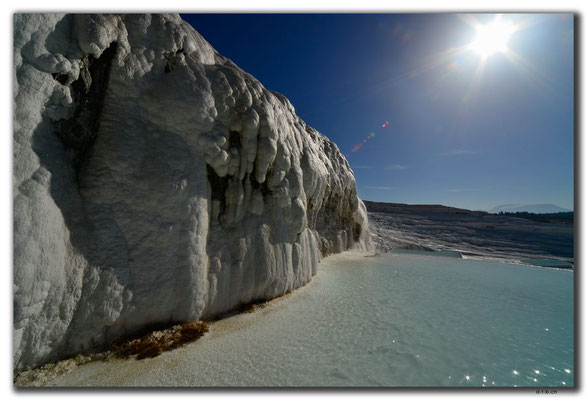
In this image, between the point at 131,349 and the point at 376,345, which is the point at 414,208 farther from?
the point at 131,349

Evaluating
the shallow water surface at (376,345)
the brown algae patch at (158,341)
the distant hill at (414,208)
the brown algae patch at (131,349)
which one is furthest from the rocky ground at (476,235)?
the brown algae patch at (131,349)

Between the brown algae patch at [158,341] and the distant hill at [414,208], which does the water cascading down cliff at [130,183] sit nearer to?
the brown algae patch at [158,341]

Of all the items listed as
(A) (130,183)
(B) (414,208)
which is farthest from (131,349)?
(B) (414,208)

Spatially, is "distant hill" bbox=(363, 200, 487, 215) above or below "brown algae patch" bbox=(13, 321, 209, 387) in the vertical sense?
above

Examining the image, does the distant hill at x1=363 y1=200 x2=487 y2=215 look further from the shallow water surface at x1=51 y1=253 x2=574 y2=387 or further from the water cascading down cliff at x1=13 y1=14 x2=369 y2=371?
the water cascading down cliff at x1=13 y1=14 x2=369 y2=371

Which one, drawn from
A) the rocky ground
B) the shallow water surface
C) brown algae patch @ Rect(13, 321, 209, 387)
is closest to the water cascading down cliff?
brown algae patch @ Rect(13, 321, 209, 387)

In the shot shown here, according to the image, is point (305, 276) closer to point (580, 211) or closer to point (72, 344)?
point (72, 344)
